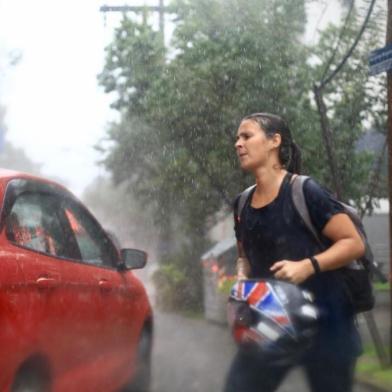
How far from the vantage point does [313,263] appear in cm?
322

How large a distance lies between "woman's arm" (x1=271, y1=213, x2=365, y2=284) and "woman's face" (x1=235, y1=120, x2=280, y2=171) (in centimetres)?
37

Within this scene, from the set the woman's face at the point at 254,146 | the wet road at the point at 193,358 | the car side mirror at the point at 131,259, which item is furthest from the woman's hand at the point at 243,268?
the wet road at the point at 193,358

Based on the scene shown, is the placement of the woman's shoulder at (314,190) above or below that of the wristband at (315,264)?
above

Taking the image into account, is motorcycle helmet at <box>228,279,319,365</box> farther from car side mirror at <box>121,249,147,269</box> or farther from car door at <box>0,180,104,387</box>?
car side mirror at <box>121,249,147,269</box>

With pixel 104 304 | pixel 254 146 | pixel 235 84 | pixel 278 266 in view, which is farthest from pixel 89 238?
pixel 235 84

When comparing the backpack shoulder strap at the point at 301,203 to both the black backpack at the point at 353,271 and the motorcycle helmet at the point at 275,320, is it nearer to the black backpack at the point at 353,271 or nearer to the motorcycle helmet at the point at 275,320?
the black backpack at the point at 353,271

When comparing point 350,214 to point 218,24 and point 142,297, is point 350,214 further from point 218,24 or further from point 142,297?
point 218,24

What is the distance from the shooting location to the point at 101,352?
5.42 metres

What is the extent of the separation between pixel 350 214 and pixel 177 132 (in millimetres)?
8608

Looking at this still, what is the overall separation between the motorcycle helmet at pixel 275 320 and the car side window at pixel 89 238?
7.73ft

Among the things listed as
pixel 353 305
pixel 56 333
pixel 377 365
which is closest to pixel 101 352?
pixel 56 333

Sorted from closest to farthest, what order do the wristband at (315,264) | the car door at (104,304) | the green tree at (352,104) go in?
1. the wristband at (315,264)
2. the car door at (104,304)
3. the green tree at (352,104)

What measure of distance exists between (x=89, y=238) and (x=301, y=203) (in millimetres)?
2684

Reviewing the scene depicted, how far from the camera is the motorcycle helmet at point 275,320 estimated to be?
10.2ft
